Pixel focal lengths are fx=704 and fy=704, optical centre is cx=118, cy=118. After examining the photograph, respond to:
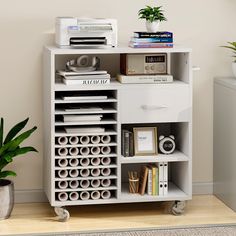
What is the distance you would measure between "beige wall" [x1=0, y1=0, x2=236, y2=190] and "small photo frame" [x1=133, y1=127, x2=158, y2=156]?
1.42 ft

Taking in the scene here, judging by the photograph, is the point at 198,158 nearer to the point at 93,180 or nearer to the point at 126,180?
the point at 126,180

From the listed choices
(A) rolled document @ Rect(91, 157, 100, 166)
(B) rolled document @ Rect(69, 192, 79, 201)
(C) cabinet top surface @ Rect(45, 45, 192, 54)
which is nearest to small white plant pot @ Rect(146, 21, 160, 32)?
(C) cabinet top surface @ Rect(45, 45, 192, 54)

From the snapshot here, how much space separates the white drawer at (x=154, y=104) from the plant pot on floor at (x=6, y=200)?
0.72 meters

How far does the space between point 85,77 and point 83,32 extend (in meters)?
0.24

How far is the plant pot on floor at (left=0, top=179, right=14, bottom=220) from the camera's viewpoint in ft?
12.3

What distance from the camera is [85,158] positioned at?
376cm

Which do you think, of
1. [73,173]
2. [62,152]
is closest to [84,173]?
[73,173]

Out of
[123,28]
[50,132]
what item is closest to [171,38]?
[123,28]

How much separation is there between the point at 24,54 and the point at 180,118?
0.96 meters

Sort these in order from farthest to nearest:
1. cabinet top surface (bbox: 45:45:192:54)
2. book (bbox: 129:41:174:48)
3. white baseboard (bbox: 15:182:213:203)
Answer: white baseboard (bbox: 15:182:213:203) → book (bbox: 129:41:174:48) → cabinet top surface (bbox: 45:45:192:54)

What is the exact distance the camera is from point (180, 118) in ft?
12.5

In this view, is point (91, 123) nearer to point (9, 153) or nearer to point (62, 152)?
point (62, 152)

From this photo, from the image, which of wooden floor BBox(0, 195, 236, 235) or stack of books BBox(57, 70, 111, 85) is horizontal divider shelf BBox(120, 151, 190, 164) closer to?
wooden floor BBox(0, 195, 236, 235)

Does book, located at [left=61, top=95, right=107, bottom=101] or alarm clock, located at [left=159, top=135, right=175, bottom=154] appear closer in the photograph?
book, located at [left=61, top=95, right=107, bottom=101]
